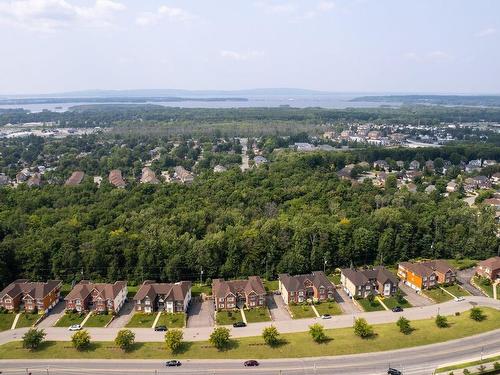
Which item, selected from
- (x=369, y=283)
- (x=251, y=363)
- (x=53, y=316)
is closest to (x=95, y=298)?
(x=53, y=316)

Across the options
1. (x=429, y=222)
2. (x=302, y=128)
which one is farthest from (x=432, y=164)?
(x=302, y=128)

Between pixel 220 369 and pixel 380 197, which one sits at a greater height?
pixel 380 197

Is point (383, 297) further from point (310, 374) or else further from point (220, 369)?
point (220, 369)

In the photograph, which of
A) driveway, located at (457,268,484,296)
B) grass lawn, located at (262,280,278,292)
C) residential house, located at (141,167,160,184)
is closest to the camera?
driveway, located at (457,268,484,296)

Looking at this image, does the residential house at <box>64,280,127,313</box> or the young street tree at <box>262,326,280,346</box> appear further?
the residential house at <box>64,280,127,313</box>

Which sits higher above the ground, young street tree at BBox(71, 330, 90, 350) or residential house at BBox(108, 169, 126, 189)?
residential house at BBox(108, 169, 126, 189)

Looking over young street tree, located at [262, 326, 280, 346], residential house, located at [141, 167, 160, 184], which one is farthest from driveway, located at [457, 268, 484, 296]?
residential house, located at [141, 167, 160, 184]

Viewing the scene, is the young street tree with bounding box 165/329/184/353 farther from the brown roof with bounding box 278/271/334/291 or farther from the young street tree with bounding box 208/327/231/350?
the brown roof with bounding box 278/271/334/291
